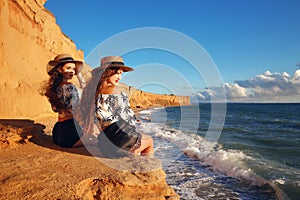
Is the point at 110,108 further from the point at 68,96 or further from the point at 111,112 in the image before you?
the point at 68,96

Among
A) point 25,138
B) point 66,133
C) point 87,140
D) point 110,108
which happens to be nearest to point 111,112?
point 110,108

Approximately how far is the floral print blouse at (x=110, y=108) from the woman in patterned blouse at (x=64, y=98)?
0.55 metres

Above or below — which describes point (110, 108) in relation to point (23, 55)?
below

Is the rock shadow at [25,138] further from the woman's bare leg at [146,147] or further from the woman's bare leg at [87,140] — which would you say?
the woman's bare leg at [146,147]

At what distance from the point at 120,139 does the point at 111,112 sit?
16.8 inches

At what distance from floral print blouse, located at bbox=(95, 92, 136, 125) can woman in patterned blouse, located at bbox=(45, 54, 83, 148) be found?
0.55m

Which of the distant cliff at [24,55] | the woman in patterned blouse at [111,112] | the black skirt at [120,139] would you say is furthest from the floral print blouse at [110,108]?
the distant cliff at [24,55]

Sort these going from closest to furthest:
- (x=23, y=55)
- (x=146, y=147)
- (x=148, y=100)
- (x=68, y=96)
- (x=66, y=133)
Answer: (x=146, y=147), (x=68, y=96), (x=66, y=133), (x=23, y=55), (x=148, y=100)

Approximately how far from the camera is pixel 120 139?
314 cm

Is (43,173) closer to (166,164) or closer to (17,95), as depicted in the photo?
(166,164)

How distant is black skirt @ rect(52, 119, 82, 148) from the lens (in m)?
3.58

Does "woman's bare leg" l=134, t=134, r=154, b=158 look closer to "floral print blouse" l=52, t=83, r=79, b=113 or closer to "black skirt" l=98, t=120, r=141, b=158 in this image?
"black skirt" l=98, t=120, r=141, b=158

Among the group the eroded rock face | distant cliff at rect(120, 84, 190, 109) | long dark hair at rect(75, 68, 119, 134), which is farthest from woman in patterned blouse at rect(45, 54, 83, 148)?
distant cliff at rect(120, 84, 190, 109)

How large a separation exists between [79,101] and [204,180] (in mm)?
4285
